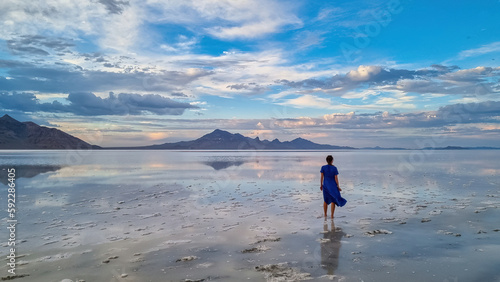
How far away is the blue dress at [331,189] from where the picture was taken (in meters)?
13.2

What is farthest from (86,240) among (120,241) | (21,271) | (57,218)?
(57,218)

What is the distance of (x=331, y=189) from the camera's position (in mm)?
13320

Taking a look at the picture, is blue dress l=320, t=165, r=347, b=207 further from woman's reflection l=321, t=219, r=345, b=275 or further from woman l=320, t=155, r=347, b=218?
woman's reflection l=321, t=219, r=345, b=275

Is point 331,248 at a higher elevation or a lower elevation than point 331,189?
lower

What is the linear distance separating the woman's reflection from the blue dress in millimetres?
1510

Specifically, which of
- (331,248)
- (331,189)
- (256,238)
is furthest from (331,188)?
(256,238)

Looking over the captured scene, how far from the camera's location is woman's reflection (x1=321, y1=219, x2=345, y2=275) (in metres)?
7.60

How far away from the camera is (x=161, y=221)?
41.7 feet

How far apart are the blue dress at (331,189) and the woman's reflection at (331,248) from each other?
1510 mm

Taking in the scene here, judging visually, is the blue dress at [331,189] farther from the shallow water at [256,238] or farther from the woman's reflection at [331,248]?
the woman's reflection at [331,248]

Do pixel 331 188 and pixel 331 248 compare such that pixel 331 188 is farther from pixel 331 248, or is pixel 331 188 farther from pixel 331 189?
pixel 331 248

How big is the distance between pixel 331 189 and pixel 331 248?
468cm

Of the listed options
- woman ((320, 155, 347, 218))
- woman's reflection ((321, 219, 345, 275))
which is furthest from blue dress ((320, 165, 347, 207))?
woman's reflection ((321, 219, 345, 275))

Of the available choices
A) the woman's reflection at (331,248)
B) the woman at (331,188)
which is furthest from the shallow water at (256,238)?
the woman at (331,188)
